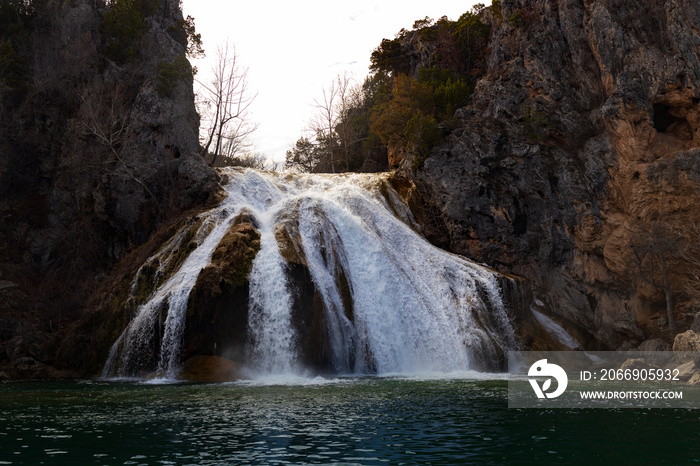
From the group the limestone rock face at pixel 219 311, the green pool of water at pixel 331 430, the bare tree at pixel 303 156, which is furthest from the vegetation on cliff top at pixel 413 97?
the green pool of water at pixel 331 430

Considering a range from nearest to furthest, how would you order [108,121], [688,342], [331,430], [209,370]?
[331,430] → [688,342] → [209,370] → [108,121]

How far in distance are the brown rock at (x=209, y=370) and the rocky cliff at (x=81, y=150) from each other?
31.3 feet

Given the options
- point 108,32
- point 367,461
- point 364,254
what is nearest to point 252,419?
point 367,461

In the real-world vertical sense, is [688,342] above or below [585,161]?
below

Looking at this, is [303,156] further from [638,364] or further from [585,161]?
[638,364]

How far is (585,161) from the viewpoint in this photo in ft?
95.6

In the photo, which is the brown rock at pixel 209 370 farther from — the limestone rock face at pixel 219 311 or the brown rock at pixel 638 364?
the brown rock at pixel 638 364

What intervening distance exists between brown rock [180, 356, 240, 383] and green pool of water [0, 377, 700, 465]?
17.1 ft

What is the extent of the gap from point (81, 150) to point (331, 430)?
30242 mm

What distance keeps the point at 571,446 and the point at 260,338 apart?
50.0ft

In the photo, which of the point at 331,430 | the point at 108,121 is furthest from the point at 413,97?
the point at 331,430

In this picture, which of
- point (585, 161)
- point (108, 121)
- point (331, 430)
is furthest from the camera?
point (108, 121)

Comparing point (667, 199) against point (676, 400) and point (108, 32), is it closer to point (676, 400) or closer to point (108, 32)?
point (676, 400)

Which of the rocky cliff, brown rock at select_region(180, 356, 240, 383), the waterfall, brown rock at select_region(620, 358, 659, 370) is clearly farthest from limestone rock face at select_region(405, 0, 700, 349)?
the rocky cliff
